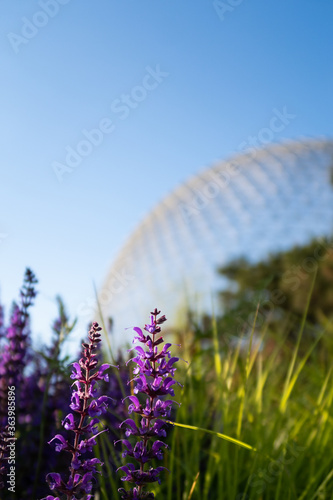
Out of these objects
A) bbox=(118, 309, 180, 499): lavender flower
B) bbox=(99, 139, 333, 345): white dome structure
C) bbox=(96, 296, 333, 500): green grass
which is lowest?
bbox=(96, 296, 333, 500): green grass

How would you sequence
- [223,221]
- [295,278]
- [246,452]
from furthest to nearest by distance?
[223,221] → [295,278] → [246,452]

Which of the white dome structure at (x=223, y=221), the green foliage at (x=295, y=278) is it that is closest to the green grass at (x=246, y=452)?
the green foliage at (x=295, y=278)

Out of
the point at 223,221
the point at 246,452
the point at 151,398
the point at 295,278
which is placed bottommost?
the point at 246,452

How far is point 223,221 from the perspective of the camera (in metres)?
25.0

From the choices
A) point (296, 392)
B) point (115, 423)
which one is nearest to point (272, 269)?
point (296, 392)

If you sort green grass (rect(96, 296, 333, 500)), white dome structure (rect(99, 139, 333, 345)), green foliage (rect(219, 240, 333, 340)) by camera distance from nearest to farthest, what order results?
green grass (rect(96, 296, 333, 500)) → green foliage (rect(219, 240, 333, 340)) → white dome structure (rect(99, 139, 333, 345))

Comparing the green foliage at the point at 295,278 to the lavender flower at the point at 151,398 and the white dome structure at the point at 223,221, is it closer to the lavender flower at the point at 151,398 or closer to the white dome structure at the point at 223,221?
the white dome structure at the point at 223,221

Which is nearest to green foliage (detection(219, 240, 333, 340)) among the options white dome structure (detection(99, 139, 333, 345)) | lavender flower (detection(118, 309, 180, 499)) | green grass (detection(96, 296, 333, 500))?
white dome structure (detection(99, 139, 333, 345))

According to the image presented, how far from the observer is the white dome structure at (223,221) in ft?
75.8

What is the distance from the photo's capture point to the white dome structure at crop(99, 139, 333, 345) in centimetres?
2309

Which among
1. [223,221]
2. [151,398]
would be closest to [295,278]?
[223,221]

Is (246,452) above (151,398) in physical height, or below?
below

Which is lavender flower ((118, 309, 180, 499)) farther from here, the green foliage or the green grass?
the green foliage

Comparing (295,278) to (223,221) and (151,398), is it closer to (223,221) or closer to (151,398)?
(223,221)
